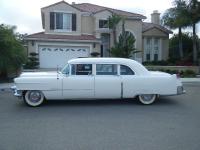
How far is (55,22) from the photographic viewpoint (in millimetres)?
28516

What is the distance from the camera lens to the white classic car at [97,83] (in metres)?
10.3

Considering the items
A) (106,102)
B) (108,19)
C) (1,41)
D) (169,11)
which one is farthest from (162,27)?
(106,102)

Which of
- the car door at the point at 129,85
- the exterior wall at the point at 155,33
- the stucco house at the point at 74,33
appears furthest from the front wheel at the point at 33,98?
the exterior wall at the point at 155,33

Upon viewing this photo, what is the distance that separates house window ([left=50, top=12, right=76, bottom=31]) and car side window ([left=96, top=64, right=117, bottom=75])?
737 inches

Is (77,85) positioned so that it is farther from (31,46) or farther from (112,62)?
(31,46)

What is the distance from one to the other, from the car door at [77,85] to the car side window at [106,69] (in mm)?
331

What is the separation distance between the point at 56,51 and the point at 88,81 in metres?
18.0

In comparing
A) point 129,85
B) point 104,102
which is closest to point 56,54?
point 104,102

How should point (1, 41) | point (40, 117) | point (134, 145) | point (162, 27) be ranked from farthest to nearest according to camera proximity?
1. point (162, 27)
2. point (1, 41)
3. point (40, 117)
4. point (134, 145)

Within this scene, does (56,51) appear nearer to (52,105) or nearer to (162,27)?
(162,27)

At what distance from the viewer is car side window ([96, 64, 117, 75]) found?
10609mm

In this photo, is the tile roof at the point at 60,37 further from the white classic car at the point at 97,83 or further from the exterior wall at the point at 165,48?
the white classic car at the point at 97,83

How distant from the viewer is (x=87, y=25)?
3003 centimetres

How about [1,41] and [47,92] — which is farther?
[1,41]
